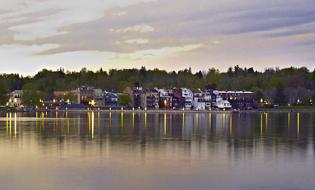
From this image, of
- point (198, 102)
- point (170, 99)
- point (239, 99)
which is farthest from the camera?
point (239, 99)

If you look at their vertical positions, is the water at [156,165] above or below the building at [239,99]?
below

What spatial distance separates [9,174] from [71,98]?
170412 millimetres

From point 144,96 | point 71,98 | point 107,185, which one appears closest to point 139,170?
point 107,185

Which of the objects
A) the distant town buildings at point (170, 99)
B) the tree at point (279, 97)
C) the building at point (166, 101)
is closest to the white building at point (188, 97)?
the distant town buildings at point (170, 99)

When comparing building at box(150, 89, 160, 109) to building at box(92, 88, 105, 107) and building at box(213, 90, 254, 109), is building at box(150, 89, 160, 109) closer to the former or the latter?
building at box(92, 88, 105, 107)

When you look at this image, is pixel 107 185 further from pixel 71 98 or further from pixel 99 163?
pixel 71 98

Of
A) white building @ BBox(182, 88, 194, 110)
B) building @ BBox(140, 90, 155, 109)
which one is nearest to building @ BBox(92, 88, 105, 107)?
building @ BBox(140, 90, 155, 109)

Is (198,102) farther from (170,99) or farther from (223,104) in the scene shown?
(170,99)

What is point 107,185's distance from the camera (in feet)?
66.5

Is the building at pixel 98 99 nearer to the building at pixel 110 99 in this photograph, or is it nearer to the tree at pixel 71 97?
the building at pixel 110 99

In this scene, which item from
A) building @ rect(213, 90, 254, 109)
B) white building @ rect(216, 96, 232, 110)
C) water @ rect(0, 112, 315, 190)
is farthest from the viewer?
building @ rect(213, 90, 254, 109)

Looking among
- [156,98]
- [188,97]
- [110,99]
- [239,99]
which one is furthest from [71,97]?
[239,99]

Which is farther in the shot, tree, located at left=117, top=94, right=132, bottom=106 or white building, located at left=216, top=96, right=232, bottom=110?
white building, located at left=216, top=96, right=232, bottom=110

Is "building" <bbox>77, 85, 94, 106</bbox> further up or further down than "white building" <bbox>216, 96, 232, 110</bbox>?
further up
